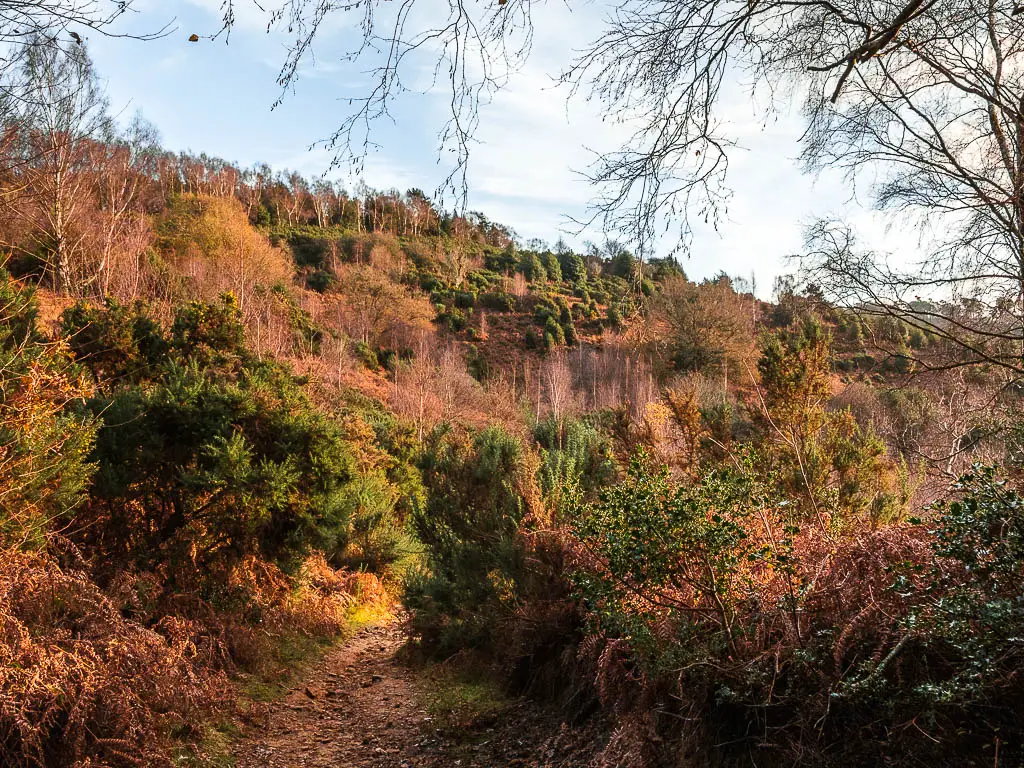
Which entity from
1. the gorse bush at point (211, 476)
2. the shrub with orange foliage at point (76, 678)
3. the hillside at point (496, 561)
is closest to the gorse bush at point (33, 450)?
the hillside at point (496, 561)

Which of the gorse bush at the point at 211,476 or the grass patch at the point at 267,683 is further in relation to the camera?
the gorse bush at the point at 211,476

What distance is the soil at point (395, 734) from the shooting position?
4875mm

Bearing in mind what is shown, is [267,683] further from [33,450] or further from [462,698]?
[33,450]

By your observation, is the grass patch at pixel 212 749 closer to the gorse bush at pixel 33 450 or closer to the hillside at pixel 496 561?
the hillside at pixel 496 561

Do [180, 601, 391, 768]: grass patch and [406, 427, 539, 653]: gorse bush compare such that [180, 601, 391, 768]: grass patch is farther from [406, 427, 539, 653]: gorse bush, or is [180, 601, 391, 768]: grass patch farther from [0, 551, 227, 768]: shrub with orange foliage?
[406, 427, 539, 653]: gorse bush

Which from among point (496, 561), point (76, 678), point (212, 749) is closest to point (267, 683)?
point (212, 749)

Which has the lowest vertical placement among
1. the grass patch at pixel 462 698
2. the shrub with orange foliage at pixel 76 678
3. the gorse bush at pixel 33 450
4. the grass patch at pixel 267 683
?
the grass patch at pixel 267 683

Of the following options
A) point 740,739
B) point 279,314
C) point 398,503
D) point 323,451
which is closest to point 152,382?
point 323,451

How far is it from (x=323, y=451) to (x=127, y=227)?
19.3m

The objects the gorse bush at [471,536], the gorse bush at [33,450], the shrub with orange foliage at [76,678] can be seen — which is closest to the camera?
the shrub with orange foliage at [76,678]

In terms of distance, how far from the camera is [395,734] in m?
5.86

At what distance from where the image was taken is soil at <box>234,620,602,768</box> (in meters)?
4.88

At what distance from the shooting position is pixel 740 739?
3.34 metres

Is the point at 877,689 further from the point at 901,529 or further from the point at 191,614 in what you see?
the point at 191,614
